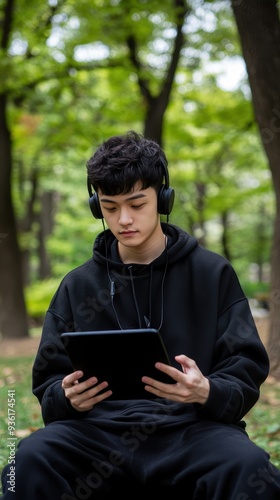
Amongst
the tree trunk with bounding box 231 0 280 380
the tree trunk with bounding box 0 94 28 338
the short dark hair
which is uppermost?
the tree trunk with bounding box 231 0 280 380

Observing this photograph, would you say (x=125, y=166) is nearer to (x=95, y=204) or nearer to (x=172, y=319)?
(x=95, y=204)

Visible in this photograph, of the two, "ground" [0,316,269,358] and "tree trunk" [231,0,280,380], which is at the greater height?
"tree trunk" [231,0,280,380]

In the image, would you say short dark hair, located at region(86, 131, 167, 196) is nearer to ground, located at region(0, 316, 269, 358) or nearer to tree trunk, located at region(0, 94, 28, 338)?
ground, located at region(0, 316, 269, 358)

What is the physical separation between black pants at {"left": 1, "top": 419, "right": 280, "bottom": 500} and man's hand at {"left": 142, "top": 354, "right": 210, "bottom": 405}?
0.16 meters

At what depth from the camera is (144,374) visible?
2350 mm

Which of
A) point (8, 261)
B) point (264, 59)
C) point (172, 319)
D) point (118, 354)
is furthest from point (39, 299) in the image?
point (118, 354)

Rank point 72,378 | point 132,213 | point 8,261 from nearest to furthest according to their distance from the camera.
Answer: point 72,378 → point 132,213 → point 8,261

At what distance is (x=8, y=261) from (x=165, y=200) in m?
9.75

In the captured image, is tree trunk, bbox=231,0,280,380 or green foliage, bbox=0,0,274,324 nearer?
tree trunk, bbox=231,0,280,380

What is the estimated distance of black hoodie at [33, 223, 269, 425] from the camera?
2.46m

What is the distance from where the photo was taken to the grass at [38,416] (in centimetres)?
435

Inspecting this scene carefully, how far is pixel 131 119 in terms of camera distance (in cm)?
1279

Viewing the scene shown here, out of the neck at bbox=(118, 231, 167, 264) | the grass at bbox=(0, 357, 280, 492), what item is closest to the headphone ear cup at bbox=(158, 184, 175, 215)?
the neck at bbox=(118, 231, 167, 264)

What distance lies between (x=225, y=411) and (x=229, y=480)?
302 millimetres
